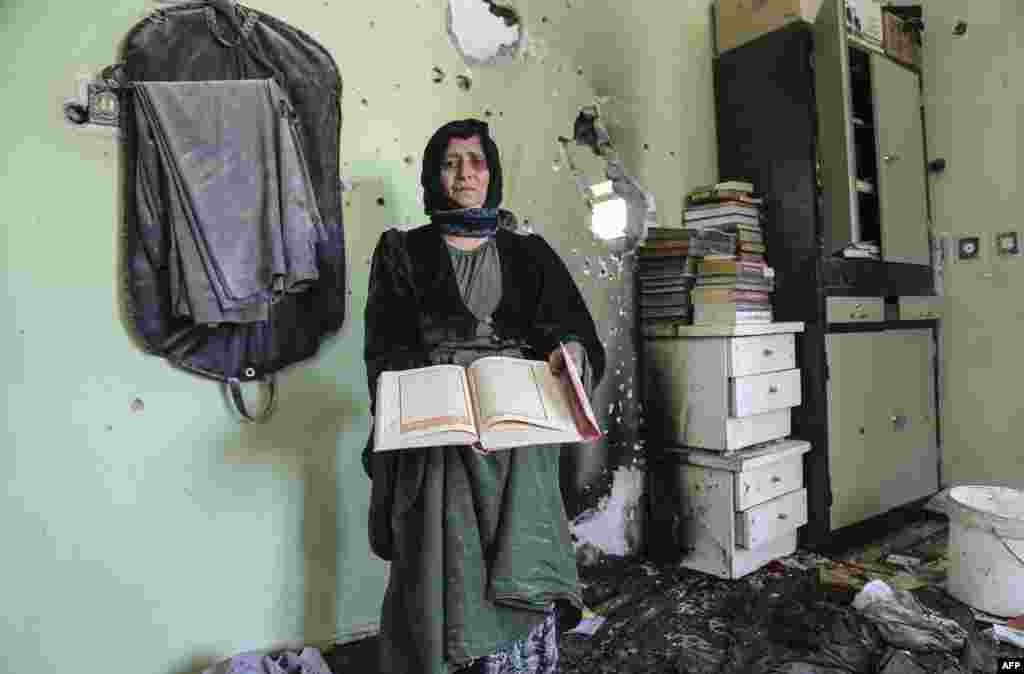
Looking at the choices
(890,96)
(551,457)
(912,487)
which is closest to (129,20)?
(551,457)

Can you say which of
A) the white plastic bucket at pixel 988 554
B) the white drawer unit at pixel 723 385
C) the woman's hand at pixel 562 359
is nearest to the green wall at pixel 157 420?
the woman's hand at pixel 562 359

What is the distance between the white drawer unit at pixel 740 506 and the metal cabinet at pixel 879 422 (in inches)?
7.2

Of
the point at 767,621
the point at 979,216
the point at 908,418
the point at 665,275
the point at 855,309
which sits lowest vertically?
the point at 767,621

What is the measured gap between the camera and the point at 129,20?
4.34 feet

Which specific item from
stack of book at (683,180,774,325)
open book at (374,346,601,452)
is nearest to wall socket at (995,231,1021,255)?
stack of book at (683,180,774,325)

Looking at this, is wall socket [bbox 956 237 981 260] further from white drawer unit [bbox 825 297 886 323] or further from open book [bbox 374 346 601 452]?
open book [bbox 374 346 601 452]

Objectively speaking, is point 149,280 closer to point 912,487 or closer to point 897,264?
point 897,264

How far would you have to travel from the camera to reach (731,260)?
201cm

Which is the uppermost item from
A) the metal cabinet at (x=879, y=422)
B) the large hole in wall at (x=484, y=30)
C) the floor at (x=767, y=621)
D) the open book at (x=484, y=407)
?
the large hole in wall at (x=484, y=30)

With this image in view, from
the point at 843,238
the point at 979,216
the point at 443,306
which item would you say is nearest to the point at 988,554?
the point at 843,238

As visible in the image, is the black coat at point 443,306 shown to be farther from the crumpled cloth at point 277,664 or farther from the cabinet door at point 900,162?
the cabinet door at point 900,162

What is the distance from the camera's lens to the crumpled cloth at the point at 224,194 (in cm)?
131

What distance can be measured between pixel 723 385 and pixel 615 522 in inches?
26.4

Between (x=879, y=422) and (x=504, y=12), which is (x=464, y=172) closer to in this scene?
(x=504, y=12)
